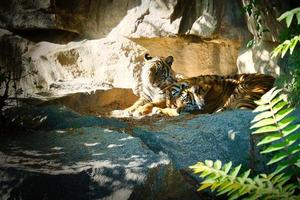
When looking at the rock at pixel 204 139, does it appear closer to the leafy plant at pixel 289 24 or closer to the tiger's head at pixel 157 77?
the leafy plant at pixel 289 24

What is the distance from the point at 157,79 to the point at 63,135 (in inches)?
140

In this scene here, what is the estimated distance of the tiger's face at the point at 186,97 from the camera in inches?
307

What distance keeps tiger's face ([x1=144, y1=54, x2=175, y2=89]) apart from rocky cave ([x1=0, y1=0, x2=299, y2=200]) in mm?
496

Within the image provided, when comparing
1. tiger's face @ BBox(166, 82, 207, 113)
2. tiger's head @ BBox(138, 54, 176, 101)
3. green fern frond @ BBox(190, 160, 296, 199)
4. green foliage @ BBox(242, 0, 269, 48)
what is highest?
green foliage @ BBox(242, 0, 269, 48)

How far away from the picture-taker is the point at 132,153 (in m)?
4.15

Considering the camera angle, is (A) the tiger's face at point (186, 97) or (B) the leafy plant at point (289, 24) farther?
(A) the tiger's face at point (186, 97)

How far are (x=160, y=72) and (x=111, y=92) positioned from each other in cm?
125

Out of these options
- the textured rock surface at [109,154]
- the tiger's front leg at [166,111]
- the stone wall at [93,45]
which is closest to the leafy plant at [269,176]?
the textured rock surface at [109,154]

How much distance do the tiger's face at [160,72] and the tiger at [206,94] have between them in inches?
6.3

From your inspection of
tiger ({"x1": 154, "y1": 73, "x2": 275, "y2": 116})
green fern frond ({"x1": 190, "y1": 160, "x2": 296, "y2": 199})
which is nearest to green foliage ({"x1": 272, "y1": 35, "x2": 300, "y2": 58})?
green fern frond ({"x1": 190, "y1": 160, "x2": 296, "y2": 199})

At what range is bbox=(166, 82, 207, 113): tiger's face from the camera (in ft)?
Answer: 25.6

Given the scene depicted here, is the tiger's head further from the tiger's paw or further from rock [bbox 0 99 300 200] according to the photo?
rock [bbox 0 99 300 200]

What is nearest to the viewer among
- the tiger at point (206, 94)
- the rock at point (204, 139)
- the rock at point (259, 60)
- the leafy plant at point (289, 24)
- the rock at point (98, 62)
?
the leafy plant at point (289, 24)

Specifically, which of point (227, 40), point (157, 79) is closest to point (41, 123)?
point (157, 79)
